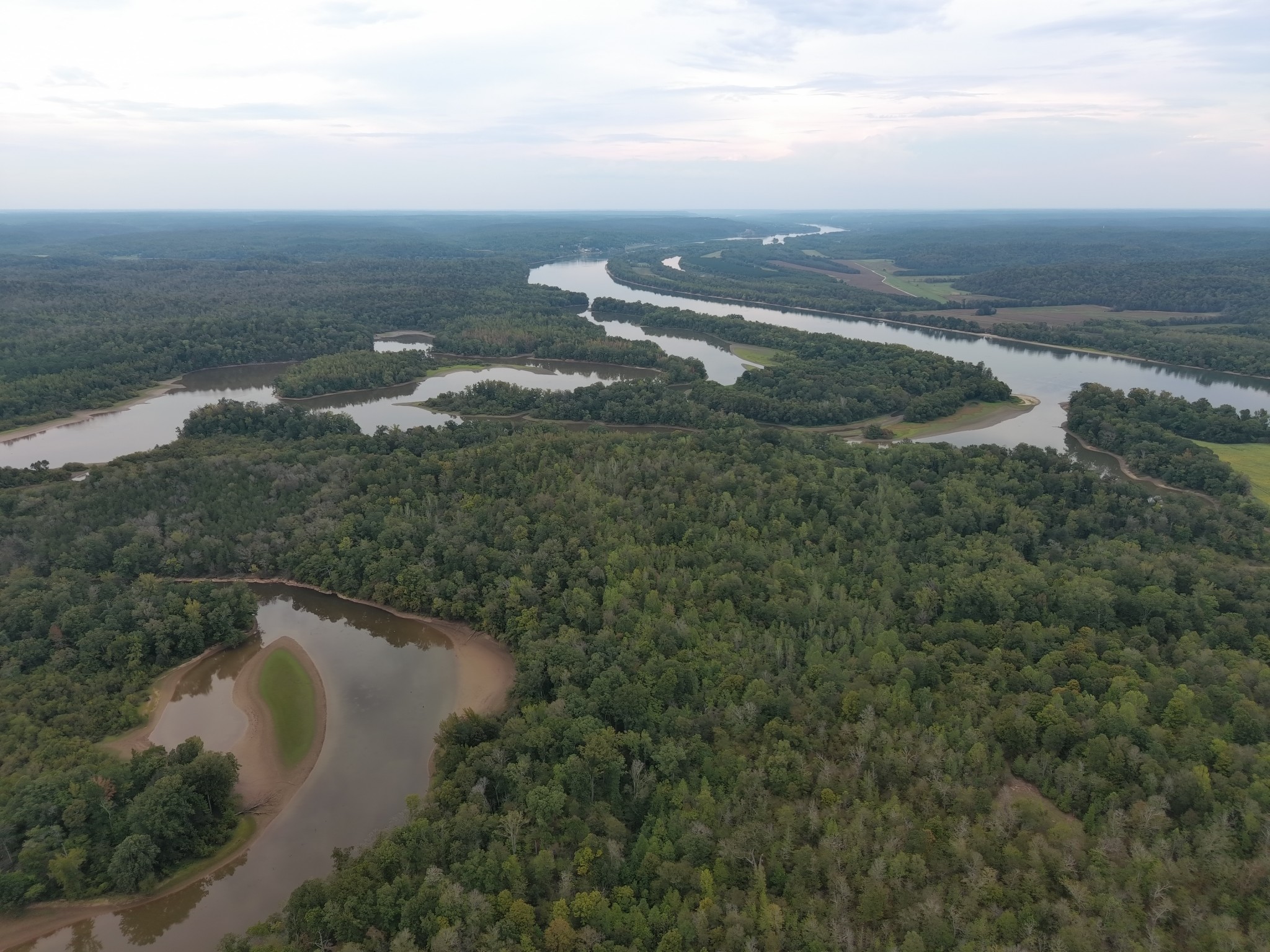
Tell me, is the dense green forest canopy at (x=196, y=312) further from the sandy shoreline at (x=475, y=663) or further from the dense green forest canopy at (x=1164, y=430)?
the dense green forest canopy at (x=1164, y=430)

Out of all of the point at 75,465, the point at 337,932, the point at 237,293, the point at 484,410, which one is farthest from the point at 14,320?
the point at 337,932

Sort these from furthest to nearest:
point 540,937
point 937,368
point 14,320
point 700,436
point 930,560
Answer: point 14,320
point 937,368
point 700,436
point 930,560
point 540,937

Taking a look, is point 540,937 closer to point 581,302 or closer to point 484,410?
point 484,410

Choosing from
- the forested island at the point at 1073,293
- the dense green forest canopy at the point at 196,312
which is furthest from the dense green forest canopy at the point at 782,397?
the forested island at the point at 1073,293

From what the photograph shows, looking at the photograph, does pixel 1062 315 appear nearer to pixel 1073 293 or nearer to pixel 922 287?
pixel 1073 293

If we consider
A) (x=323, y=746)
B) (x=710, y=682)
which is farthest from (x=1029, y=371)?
(x=323, y=746)

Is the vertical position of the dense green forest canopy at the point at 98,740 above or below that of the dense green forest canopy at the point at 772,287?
below
